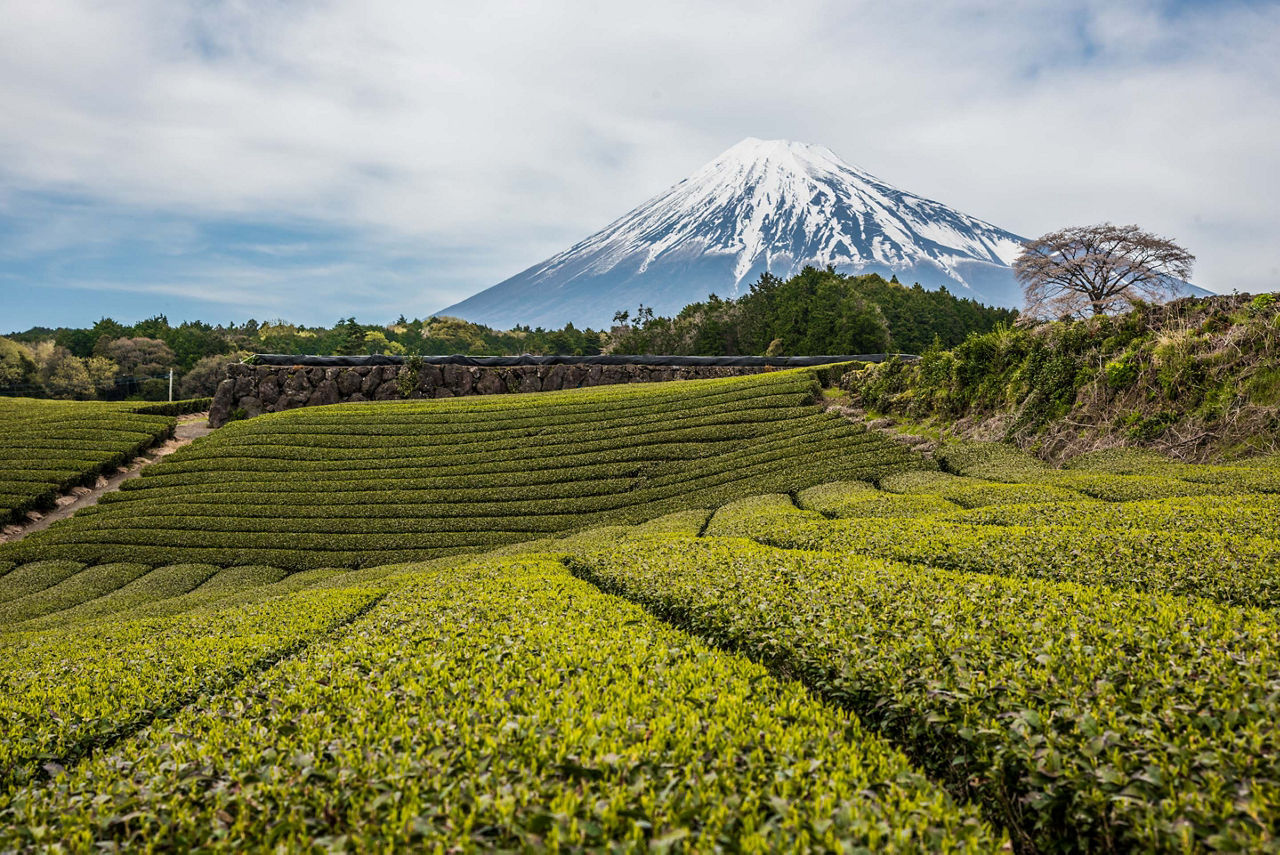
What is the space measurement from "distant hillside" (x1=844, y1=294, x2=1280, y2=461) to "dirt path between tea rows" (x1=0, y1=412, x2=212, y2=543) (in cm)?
3595

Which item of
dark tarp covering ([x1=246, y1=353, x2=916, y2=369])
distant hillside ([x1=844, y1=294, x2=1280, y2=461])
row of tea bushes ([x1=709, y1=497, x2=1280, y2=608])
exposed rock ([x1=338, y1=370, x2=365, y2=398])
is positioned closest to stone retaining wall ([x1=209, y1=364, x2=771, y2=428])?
exposed rock ([x1=338, y1=370, x2=365, y2=398])

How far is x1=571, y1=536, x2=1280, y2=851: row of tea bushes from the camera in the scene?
3240mm

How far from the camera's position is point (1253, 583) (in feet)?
20.9

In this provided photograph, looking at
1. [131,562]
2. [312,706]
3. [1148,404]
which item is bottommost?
[131,562]

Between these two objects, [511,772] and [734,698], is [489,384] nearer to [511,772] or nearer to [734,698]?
[734,698]

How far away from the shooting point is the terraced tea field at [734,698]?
10.6 feet

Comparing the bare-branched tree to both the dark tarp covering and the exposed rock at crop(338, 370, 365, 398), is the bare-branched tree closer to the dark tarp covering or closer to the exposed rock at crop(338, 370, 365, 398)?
the dark tarp covering

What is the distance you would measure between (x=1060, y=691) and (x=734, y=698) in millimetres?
2148

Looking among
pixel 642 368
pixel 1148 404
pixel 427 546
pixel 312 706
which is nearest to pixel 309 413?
pixel 427 546

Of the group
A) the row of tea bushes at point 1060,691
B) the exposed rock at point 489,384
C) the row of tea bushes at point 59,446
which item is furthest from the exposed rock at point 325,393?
the row of tea bushes at point 1060,691

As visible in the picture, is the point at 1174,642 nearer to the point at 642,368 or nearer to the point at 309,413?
the point at 309,413

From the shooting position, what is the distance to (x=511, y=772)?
3596 mm

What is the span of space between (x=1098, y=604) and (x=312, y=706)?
6.87 meters

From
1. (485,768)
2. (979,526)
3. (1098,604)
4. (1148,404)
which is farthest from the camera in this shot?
(1148,404)
